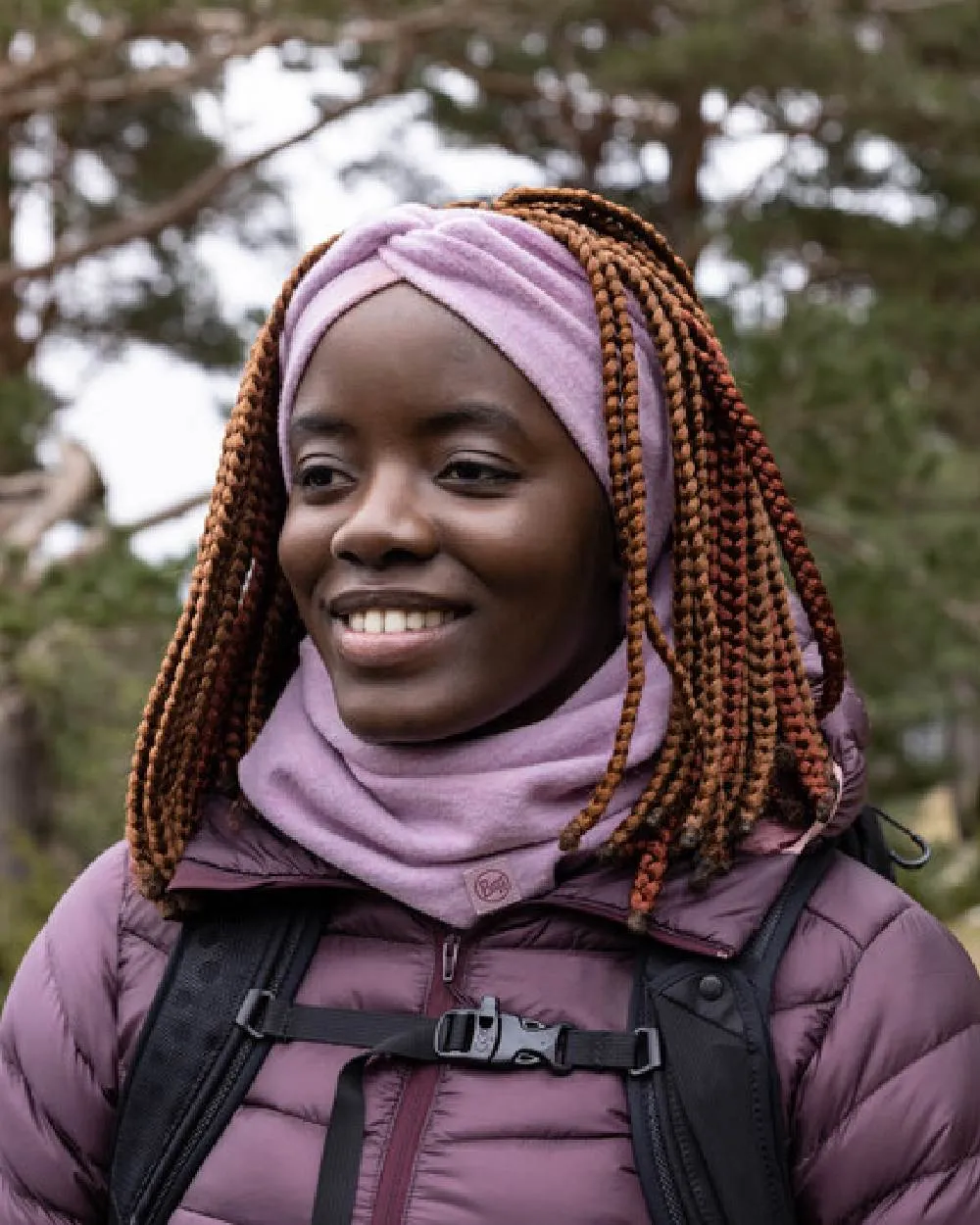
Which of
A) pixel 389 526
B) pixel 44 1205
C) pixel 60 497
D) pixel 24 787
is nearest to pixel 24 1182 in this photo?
pixel 44 1205

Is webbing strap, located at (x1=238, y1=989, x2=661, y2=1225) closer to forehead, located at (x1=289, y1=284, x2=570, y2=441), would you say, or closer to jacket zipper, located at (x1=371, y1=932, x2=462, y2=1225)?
jacket zipper, located at (x1=371, y1=932, x2=462, y2=1225)

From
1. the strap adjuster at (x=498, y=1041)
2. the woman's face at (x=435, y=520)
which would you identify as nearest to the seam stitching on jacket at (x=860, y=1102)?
the strap adjuster at (x=498, y=1041)

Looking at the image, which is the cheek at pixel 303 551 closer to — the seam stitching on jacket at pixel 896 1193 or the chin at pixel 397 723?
the chin at pixel 397 723

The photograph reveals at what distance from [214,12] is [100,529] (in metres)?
2.92

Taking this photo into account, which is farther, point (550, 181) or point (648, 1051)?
point (550, 181)

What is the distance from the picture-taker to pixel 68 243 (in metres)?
8.23

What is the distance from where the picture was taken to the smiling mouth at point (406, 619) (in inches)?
65.2

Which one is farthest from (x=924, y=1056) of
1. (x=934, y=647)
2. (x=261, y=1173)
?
(x=934, y=647)

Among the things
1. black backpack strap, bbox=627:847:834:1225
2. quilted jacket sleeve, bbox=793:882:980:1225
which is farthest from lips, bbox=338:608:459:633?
quilted jacket sleeve, bbox=793:882:980:1225

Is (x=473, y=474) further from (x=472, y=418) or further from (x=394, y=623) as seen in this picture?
(x=394, y=623)

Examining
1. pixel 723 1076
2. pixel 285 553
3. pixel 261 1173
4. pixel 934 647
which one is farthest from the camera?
pixel 934 647

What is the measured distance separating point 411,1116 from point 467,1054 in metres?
0.09

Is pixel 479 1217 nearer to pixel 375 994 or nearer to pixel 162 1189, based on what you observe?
pixel 375 994

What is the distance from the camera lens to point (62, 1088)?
1.75m
